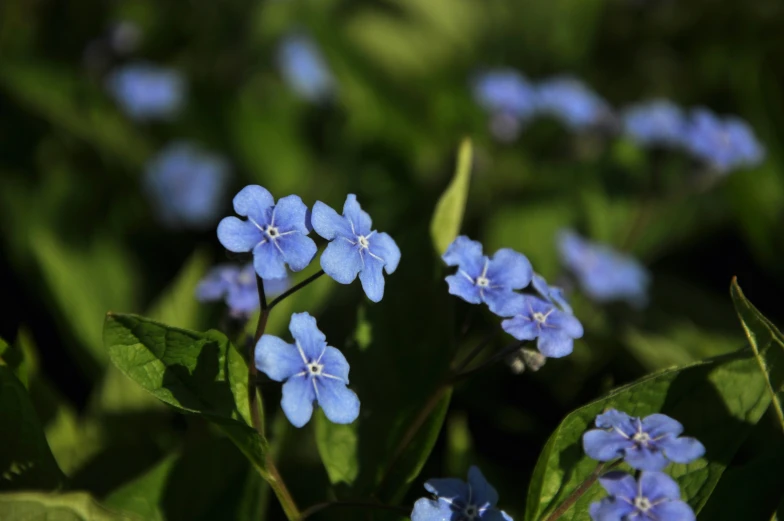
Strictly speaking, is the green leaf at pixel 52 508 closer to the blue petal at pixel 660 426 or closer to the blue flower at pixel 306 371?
the blue flower at pixel 306 371

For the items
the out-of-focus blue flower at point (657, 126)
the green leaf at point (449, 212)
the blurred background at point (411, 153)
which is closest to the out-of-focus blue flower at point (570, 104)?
the blurred background at point (411, 153)

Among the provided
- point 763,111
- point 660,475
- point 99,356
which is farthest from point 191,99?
point 660,475

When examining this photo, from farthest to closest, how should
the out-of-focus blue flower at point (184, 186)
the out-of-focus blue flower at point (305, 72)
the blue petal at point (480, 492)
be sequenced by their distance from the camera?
the out-of-focus blue flower at point (305, 72)
the out-of-focus blue flower at point (184, 186)
the blue petal at point (480, 492)

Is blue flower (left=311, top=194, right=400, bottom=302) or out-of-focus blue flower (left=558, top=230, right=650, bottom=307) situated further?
out-of-focus blue flower (left=558, top=230, right=650, bottom=307)

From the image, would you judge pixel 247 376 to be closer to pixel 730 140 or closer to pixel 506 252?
pixel 506 252

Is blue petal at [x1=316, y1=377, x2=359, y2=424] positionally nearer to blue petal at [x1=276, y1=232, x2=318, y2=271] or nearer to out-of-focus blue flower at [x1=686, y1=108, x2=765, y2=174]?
blue petal at [x1=276, y1=232, x2=318, y2=271]

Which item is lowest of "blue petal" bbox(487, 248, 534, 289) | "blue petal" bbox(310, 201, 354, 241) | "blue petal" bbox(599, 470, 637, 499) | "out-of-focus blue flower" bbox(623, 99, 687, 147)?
"out-of-focus blue flower" bbox(623, 99, 687, 147)

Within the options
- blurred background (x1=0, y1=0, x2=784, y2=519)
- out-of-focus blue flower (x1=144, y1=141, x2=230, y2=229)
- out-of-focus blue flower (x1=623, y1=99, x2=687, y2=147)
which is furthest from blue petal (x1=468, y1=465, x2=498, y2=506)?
out-of-focus blue flower (x1=144, y1=141, x2=230, y2=229)
